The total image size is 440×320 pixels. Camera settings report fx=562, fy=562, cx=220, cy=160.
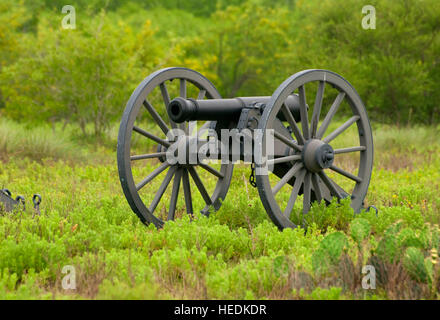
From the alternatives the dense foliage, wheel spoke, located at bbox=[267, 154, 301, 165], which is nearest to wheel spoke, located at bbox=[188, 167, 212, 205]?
wheel spoke, located at bbox=[267, 154, 301, 165]

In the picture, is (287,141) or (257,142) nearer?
(257,142)

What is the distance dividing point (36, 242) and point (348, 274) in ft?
6.65

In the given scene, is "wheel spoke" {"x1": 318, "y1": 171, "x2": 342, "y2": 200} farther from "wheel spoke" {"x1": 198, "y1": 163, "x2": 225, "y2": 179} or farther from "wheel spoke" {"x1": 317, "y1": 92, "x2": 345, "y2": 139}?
"wheel spoke" {"x1": 198, "y1": 163, "x2": 225, "y2": 179}

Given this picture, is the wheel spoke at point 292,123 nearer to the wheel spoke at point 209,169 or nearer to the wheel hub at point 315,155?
the wheel hub at point 315,155

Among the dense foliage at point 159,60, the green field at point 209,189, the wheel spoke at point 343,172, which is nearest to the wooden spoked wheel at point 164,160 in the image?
the green field at point 209,189

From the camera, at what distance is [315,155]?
4566 mm

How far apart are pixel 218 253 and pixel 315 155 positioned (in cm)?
128

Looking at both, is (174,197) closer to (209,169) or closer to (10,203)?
(209,169)

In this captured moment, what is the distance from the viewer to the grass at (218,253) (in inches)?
124

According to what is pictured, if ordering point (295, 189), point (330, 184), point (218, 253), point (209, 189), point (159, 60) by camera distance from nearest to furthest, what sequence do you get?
point (218, 253)
point (295, 189)
point (330, 184)
point (209, 189)
point (159, 60)

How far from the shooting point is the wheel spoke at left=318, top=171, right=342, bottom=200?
4.80m

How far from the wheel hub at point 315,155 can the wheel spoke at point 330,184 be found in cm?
18

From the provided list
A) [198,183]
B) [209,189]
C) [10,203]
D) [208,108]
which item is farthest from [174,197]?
[209,189]

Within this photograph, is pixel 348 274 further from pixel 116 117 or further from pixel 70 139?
pixel 116 117
